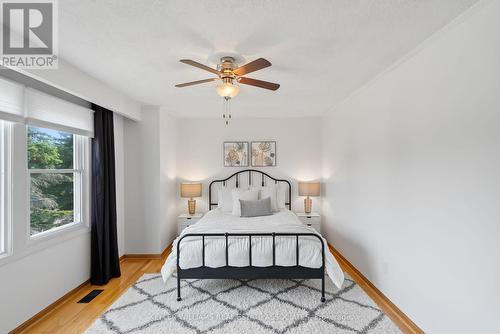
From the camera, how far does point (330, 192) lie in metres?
4.48

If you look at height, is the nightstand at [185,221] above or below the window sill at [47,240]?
below

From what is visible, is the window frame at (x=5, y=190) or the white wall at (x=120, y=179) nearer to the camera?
the window frame at (x=5, y=190)

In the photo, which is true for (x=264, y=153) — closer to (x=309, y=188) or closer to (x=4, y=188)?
(x=309, y=188)

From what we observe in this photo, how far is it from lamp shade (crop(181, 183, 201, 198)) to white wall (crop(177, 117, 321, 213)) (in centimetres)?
35

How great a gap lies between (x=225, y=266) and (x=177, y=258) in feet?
1.75

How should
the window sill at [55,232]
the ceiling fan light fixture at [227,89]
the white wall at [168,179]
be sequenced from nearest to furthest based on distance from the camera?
the ceiling fan light fixture at [227,89], the window sill at [55,232], the white wall at [168,179]

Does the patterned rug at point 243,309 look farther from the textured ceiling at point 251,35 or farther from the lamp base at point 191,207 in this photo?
the textured ceiling at point 251,35

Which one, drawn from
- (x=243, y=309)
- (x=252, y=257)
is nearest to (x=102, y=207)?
(x=252, y=257)

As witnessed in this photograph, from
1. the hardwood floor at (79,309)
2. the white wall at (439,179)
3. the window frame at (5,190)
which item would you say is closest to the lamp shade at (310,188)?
the white wall at (439,179)

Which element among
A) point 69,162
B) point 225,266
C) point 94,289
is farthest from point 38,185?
point 225,266

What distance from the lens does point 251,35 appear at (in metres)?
1.88

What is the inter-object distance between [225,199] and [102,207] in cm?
192

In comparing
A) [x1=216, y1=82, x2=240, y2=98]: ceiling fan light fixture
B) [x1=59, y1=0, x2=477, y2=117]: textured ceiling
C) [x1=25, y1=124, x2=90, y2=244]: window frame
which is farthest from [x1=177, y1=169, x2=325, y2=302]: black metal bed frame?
[x1=59, y1=0, x2=477, y2=117]: textured ceiling

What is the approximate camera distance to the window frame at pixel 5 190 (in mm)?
2129
